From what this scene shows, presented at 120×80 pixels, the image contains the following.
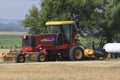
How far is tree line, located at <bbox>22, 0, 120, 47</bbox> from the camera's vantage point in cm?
5019

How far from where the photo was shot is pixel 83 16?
2028 inches

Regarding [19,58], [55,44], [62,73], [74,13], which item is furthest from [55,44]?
[74,13]

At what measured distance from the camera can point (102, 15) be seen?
170 feet

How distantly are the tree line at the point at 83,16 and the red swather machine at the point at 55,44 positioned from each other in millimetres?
12165

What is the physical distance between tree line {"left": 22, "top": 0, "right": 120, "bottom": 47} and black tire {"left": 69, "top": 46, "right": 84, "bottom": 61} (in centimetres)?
1249

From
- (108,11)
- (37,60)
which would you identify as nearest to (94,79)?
(37,60)

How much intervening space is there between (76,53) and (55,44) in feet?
6.30

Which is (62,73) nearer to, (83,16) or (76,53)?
(76,53)

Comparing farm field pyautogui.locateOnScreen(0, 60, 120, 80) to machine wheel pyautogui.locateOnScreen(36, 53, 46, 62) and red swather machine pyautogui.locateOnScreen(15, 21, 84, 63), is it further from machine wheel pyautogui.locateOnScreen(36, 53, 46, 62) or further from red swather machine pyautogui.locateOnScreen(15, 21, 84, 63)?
red swather machine pyautogui.locateOnScreen(15, 21, 84, 63)

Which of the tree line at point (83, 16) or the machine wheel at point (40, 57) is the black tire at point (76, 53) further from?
the tree line at point (83, 16)

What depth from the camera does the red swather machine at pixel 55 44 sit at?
1448 inches

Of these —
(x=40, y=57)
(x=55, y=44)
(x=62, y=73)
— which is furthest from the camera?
(x=55, y=44)

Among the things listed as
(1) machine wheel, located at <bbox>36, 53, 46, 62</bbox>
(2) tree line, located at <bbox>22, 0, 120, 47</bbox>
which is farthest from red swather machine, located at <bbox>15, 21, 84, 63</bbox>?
(2) tree line, located at <bbox>22, 0, 120, 47</bbox>

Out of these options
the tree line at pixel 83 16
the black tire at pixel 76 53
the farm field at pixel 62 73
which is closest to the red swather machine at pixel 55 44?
the black tire at pixel 76 53
